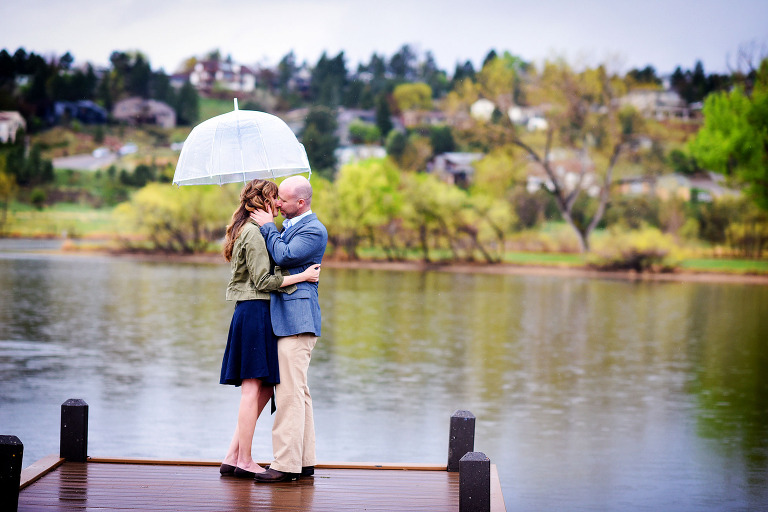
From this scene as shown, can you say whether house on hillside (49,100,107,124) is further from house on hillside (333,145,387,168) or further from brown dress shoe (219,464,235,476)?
brown dress shoe (219,464,235,476)

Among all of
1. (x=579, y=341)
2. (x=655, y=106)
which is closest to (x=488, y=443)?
(x=579, y=341)

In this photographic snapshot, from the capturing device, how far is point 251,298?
4008 mm

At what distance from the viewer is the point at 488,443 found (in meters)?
8.16

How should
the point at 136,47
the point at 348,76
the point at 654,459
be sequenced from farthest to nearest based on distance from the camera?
the point at 348,76 < the point at 136,47 < the point at 654,459

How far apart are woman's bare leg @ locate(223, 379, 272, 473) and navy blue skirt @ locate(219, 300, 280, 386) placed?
0.07 m

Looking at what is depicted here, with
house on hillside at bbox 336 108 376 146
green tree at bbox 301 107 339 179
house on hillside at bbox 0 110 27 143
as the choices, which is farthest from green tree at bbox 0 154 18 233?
house on hillside at bbox 336 108 376 146

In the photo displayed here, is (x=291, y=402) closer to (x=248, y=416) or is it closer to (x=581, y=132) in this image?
(x=248, y=416)

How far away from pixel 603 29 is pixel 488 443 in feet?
92.3

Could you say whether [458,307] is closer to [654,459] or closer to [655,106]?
[654,459]

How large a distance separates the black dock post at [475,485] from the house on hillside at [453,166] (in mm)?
28900

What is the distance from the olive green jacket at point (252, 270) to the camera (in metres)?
3.96

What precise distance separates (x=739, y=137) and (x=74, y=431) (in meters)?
29.7

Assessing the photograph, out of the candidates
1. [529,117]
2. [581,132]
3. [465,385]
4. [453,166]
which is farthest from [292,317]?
[529,117]

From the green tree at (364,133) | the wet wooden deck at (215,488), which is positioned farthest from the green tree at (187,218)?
the wet wooden deck at (215,488)
